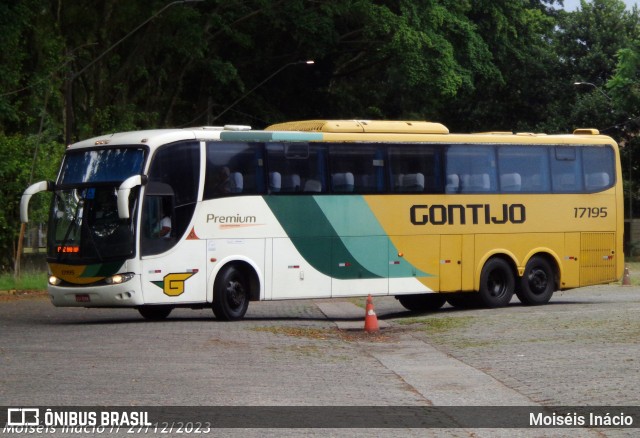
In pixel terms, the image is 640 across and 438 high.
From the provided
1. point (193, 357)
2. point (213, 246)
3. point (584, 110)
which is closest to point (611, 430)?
point (193, 357)

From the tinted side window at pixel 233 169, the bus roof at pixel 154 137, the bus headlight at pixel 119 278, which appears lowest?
the bus headlight at pixel 119 278

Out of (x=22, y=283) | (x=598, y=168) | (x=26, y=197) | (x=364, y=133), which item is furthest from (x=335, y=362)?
(x=22, y=283)

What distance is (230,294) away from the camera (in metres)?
23.0

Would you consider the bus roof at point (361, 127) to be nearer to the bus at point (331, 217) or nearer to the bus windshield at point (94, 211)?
the bus at point (331, 217)

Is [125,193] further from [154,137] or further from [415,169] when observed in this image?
[415,169]

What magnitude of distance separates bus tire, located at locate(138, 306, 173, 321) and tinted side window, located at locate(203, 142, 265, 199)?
8.83 ft

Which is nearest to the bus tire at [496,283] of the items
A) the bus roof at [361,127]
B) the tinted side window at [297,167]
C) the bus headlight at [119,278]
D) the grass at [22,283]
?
the bus roof at [361,127]

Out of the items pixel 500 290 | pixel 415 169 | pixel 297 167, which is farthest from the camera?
pixel 500 290

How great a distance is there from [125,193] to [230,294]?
122 inches

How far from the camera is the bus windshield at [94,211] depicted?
21.8 meters

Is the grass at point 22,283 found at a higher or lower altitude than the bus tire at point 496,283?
lower

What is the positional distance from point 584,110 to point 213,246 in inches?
1682

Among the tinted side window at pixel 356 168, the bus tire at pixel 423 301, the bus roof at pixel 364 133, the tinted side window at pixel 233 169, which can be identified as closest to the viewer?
the tinted side window at pixel 233 169

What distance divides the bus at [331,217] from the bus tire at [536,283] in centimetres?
3
